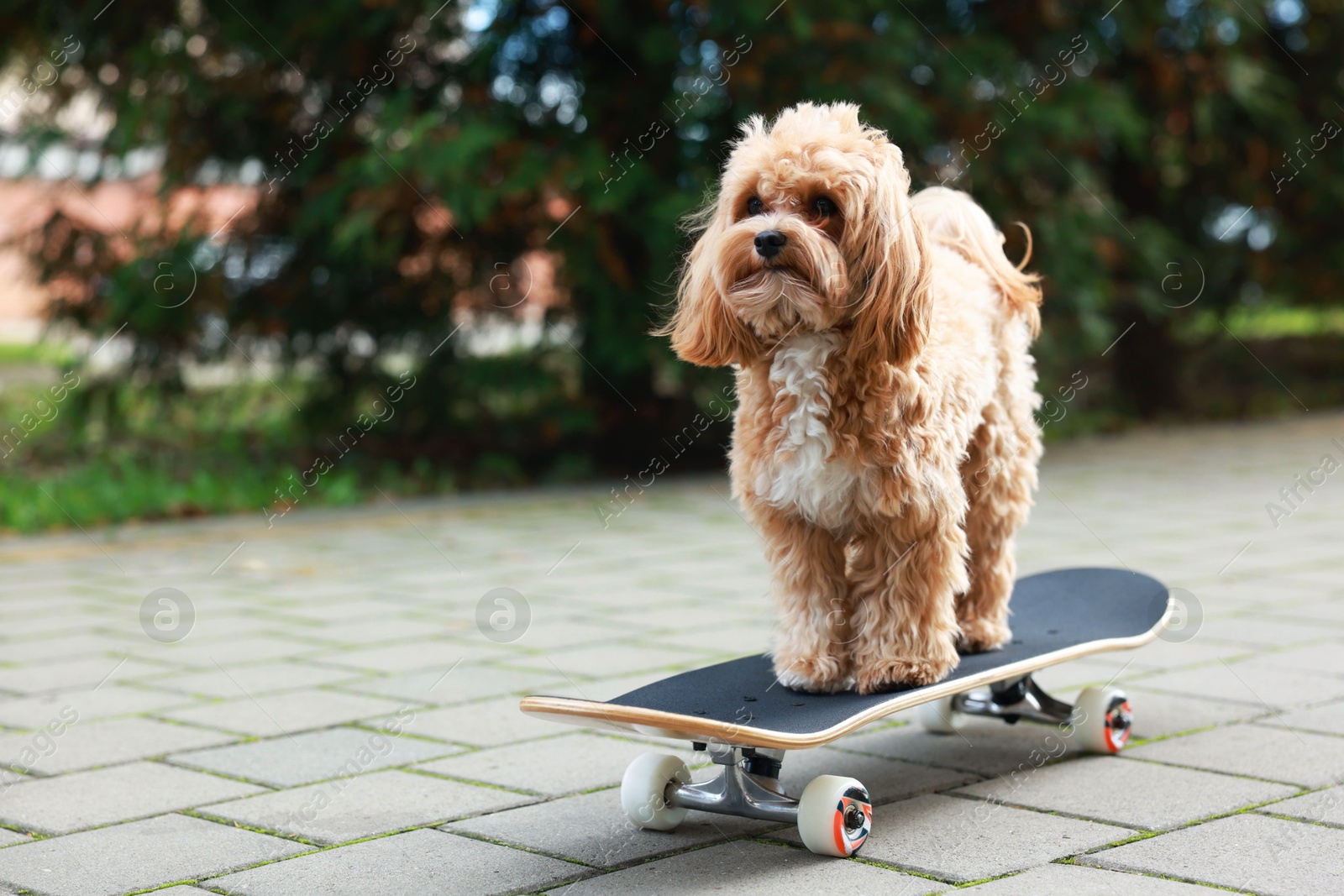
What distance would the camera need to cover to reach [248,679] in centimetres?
466

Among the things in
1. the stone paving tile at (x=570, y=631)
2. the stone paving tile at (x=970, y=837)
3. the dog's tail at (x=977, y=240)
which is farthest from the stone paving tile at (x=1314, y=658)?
the stone paving tile at (x=570, y=631)

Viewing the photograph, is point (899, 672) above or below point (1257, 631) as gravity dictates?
below

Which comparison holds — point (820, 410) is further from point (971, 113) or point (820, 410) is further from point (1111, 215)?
point (1111, 215)

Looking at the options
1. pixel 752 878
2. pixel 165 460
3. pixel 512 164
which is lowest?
pixel 752 878

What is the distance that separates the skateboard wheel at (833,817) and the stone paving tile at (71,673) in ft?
8.91

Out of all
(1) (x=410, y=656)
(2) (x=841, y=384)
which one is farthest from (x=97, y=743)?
(2) (x=841, y=384)

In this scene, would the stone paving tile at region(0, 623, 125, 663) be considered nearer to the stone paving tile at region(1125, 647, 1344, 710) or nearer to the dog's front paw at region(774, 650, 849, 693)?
the dog's front paw at region(774, 650, 849, 693)

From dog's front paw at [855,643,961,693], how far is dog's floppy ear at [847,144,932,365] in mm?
709

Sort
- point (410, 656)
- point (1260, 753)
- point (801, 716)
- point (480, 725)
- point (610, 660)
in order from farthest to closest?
point (410, 656) < point (610, 660) < point (480, 725) < point (1260, 753) < point (801, 716)

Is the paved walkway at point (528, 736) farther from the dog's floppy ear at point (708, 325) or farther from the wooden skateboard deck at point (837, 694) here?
the dog's floppy ear at point (708, 325)

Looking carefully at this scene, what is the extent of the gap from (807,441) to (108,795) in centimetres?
195

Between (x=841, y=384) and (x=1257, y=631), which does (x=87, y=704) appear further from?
(x=1257, y=631)

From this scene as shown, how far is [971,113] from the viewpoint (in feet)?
30.3

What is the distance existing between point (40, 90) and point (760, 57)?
508 cm
